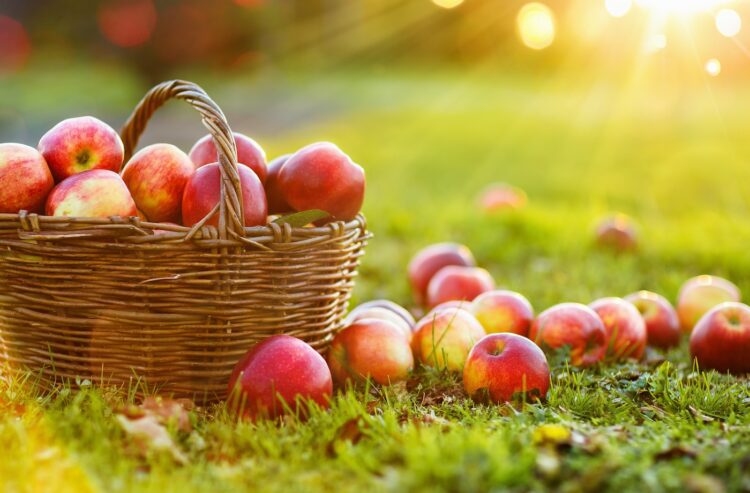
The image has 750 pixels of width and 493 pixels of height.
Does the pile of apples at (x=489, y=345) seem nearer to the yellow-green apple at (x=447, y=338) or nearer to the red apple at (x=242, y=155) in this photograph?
the yellow-green apple at (x=447, y=338)

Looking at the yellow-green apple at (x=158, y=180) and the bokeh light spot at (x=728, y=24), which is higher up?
the bokeh light spot at (x=728, y=24)

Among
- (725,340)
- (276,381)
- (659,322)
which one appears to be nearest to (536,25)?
(659,322)

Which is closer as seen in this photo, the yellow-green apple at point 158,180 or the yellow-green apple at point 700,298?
the yellow-green apple at point 158,180

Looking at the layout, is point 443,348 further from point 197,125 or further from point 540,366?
point 197,125

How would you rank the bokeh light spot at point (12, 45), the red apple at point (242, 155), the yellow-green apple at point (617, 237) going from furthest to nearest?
the bokeh light spot at point (12, 45), the yellow-green apple at point (617, 237), the red apple at point (242, 155)

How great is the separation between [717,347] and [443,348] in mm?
1014

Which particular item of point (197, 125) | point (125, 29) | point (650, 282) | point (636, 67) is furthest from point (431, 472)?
point (636, 67)

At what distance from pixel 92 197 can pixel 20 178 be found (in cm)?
27

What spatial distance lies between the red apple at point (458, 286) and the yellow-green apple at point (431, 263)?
0.22 m

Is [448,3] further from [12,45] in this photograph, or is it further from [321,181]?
[321,181]

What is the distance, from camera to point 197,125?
13219 mm

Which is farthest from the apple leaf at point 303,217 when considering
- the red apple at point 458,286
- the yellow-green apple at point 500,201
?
the yellow-green apple at point 500,201

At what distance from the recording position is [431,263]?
3.99m

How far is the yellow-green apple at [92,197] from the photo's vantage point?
252cm
